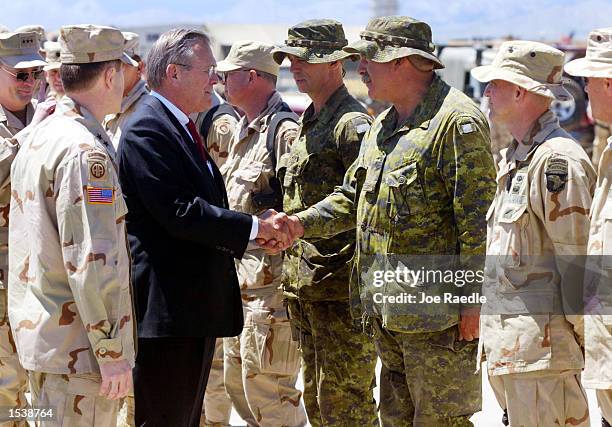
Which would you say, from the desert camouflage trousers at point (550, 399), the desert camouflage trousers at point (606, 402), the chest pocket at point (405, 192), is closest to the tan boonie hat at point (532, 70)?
the chest pocket at point (405, 192)

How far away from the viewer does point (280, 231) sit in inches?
192

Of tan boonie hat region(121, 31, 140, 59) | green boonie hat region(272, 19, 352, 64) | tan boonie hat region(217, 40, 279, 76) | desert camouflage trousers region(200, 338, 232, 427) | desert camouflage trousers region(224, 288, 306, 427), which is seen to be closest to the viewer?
green boonie hat region(272, 19, 352, 64)

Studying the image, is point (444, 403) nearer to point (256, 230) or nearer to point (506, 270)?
point (506, 270)

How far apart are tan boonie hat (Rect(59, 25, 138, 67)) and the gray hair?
575 millimetres

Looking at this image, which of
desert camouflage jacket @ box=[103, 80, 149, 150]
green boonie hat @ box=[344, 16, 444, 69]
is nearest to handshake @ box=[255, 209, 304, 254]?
green boonie hat @ box=[344, 16, 444, 69]

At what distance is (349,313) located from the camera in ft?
16.8

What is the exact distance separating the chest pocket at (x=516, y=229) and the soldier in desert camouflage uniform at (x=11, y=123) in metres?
2.27

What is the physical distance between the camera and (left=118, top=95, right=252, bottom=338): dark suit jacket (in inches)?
169

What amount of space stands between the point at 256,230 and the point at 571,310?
1479mm

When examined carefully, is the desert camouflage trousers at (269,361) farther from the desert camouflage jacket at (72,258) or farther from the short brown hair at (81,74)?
the short brown hair at (81,74)

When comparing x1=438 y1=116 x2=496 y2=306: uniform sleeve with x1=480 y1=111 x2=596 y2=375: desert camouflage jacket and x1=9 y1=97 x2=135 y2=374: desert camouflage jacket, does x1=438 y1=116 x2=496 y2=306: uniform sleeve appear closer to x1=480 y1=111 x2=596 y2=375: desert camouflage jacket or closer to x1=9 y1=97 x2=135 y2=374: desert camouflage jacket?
x1=480 y1=111 x2=596 y2=375: desert camouflage jacket

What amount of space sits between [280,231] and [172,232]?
0.71 m

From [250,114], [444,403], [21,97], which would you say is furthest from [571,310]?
[21,97]

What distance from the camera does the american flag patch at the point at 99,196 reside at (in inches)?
145
